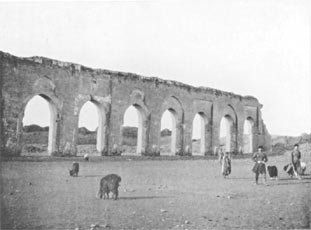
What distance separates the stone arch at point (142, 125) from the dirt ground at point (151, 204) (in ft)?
34.3

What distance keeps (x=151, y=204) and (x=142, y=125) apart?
46.9 ft

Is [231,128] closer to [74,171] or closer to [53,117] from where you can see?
[53,117]

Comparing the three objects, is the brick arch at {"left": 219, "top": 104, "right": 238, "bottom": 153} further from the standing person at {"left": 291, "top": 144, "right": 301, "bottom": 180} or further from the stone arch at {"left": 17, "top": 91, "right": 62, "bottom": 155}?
the standing person at {"left": 291, "top": 144, "right": 301, "bottom": 180}

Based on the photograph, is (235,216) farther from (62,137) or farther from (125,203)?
(62,137)

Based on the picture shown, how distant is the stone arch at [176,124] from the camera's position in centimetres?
2308

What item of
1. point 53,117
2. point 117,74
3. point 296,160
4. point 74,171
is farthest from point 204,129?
point 74,171

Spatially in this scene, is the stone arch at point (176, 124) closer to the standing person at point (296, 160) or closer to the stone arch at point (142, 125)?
the stone arch at point (142, 125)

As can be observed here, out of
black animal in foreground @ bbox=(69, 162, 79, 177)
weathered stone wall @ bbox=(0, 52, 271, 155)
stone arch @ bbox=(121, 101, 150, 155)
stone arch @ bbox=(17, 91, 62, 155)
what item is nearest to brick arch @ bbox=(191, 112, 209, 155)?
weathered stone wall @ bbox=(0, 52, 271, 155)

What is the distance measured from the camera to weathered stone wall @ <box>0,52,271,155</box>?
623 inches

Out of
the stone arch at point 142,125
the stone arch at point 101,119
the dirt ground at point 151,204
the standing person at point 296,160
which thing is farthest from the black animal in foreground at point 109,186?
the stone arch at point 142,125

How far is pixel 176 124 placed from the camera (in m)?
23.4

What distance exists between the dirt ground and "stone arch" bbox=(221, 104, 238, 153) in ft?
52.6

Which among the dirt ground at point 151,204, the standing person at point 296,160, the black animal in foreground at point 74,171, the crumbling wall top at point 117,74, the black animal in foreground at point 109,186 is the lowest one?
the dirt ground at point 151,204

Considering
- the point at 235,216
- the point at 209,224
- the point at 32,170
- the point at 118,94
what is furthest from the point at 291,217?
the point at 118,94
